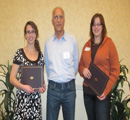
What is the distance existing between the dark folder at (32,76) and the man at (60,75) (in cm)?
21

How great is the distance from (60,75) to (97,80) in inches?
18.5

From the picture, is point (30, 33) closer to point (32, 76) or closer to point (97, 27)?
point (32, 76)

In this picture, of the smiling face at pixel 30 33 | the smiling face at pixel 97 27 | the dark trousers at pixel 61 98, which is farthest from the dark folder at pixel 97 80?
the smiling face at pixel 30 33

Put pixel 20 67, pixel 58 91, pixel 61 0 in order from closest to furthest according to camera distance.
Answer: pixel 20 67, pixel 58 91, pixel 61 0

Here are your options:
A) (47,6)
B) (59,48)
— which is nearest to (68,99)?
(59,48)

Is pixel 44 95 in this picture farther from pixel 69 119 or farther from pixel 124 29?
pixel 124 29

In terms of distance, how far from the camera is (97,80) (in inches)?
59.6

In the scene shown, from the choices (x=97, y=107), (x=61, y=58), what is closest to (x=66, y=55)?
(x=61, y=58)

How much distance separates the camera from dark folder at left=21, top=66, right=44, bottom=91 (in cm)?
151

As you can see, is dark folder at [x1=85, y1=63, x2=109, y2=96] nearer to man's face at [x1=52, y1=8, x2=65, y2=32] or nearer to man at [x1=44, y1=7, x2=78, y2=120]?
man at [x1=44, y1=7, x2=78, y2=120]

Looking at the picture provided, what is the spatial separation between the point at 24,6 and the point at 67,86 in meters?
1.91

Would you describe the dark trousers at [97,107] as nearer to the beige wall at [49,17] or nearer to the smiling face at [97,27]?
the smiling face at [97,27]

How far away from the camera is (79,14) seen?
2.63m

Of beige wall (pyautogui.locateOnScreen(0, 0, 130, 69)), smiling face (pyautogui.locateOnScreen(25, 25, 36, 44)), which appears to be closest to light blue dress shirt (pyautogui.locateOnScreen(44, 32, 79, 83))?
smiling face (pyautogui.locateOnScreen(25, 25, 36, 44))
